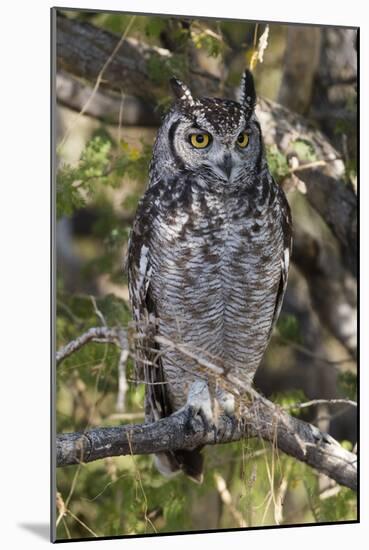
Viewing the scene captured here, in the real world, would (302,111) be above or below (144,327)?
above

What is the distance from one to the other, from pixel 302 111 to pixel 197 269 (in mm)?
893

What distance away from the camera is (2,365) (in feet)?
10.9

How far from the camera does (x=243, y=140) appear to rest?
3350 millimetres

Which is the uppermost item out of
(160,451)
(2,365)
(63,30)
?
(63,30)

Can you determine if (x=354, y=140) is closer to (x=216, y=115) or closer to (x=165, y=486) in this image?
(x=216, y=115)

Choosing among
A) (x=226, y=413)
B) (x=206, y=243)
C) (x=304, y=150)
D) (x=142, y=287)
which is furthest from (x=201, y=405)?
(x=304, y=150)

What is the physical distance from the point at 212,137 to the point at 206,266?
1.37ft

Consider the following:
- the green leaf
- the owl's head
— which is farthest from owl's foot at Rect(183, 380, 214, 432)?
the green leaf

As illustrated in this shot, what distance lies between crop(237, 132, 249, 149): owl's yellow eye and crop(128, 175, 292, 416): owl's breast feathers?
0.46 feet

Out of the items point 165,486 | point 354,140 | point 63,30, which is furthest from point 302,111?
point 165,486

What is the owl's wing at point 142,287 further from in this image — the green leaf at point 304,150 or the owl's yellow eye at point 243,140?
the green leaf at point 304,150

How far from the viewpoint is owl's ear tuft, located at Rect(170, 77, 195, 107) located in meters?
3.37

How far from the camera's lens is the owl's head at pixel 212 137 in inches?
129

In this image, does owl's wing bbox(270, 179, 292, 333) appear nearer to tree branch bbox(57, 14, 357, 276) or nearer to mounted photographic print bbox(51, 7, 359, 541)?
mounted photographic print bbox(51, 7, 359, 541)
